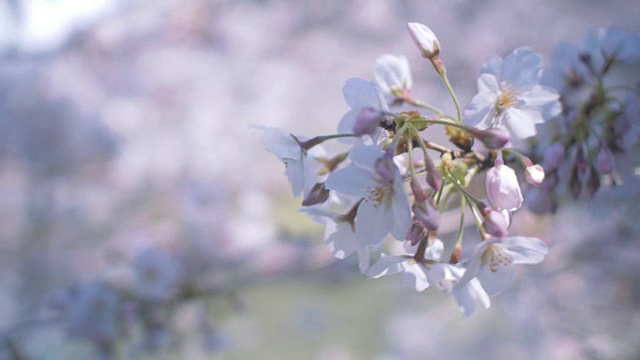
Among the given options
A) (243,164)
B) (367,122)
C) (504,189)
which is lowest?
(243,164)

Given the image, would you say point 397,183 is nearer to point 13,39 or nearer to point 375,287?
point 13,39

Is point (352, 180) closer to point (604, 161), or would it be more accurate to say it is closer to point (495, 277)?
point (495, 277)

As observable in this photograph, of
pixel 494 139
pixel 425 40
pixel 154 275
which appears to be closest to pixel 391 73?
pixel 425 40

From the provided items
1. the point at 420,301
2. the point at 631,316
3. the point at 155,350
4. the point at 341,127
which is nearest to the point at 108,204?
the point at 420,301

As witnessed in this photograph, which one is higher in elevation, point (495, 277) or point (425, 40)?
point (425, 40)

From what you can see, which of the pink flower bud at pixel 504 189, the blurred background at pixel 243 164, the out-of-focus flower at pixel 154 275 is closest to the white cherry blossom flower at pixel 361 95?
the pink flower bud at pixel 504 189

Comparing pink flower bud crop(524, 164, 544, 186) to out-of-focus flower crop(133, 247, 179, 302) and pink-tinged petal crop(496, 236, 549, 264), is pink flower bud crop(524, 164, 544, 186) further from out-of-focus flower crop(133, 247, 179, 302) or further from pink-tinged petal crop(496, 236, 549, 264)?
out-of-focus flower crop(133, 247, 179, 302)

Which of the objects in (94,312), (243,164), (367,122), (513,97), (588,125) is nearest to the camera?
(367,122)

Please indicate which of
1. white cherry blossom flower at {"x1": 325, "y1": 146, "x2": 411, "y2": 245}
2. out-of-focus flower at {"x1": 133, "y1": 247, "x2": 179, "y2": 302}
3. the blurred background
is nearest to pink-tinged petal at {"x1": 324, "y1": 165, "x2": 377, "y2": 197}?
white cherry blossom flower at {"x1": 325, "y1": 146, "x2": 411, "y2": 245}
